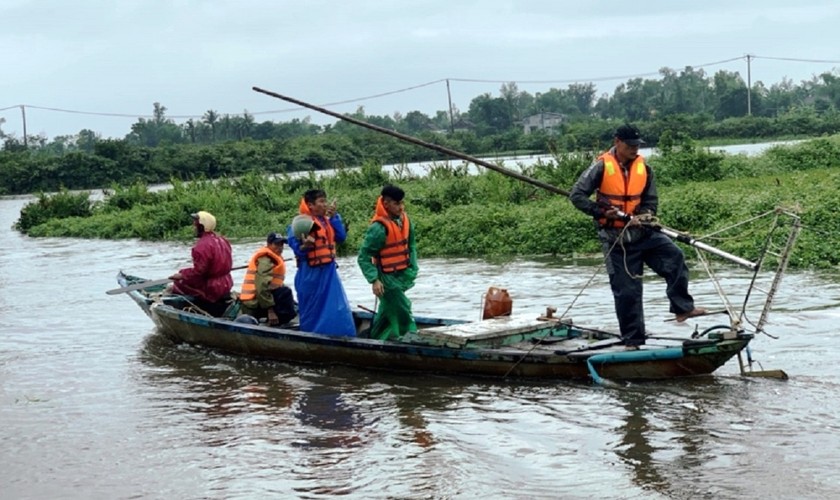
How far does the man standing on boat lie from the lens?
895 cm

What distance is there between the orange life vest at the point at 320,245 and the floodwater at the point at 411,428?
40.5 inches

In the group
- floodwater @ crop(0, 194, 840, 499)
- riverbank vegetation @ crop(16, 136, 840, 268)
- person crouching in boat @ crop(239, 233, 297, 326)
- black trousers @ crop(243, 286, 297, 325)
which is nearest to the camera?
floodwater @ crop(0, 194, 840, 499)

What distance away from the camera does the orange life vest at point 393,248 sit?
856 centimetres

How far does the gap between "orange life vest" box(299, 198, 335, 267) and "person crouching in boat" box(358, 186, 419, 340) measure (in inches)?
17.9

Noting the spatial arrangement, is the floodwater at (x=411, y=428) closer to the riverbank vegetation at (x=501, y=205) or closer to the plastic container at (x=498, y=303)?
the plastic container at (x=498, y=303)

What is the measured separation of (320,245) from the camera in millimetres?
8977

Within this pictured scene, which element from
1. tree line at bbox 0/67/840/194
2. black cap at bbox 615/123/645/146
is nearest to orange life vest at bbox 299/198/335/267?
black cap at bbox 615/123/645/146

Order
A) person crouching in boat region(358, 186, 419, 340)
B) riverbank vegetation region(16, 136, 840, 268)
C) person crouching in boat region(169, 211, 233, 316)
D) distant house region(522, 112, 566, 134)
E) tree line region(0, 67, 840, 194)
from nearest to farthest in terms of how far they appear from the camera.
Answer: person crouching in boat region(358, 186, 419, 340), person crouching in boat region(169, 211, 233, 316), riverbank vegetation region(16, 136, 840, 268), tree line region(0, 67, 840, 194), distant house region(522, 112, 566, 134)

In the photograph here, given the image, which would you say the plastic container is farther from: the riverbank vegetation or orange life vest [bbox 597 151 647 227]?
the riverbank vegetation

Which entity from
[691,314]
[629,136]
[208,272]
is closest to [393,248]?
[629,136]

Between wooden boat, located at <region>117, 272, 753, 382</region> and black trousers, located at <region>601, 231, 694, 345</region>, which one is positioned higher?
black trousers, located at <region>601, 231, 694, 345</region>

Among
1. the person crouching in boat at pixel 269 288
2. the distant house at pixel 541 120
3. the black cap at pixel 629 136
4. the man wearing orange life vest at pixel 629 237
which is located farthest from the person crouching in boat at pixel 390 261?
the distant house at pixel 541 120

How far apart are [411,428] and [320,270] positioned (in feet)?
7.04

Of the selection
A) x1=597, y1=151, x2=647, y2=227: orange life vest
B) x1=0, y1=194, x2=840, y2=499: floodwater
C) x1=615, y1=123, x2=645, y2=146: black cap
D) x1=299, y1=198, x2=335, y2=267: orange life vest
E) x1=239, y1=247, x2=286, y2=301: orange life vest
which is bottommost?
x1=0, y1=194, x2=840, y2=499: floodwater
